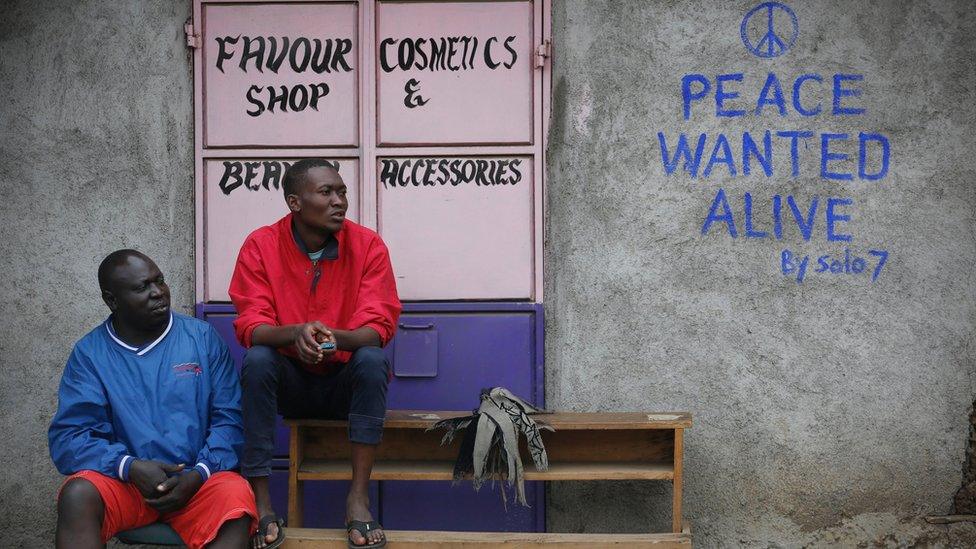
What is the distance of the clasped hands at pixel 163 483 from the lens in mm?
3098

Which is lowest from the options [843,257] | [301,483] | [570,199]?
[301,483]

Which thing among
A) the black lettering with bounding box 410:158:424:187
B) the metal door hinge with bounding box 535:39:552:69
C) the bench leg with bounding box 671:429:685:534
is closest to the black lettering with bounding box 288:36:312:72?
the black lettering with bounding box 410:158:424:187

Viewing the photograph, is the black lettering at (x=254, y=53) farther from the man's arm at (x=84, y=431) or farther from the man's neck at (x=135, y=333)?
the man's arm at (x=84, y=431)

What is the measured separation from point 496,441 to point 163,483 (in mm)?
1231

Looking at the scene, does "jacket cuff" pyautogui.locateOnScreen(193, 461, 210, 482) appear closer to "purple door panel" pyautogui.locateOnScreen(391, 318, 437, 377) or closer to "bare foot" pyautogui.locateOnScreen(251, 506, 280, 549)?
"bare foot" pyautogui.locateOnScreen(251, 506, 280, 549)

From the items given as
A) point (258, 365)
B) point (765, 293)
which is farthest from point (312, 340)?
point (765, 293)

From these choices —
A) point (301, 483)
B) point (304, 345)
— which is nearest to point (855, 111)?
point (304, 345)

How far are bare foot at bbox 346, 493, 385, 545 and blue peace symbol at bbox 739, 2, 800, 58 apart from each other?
253cm

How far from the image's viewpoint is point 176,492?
313 cm

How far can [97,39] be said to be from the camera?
4223 millimetres

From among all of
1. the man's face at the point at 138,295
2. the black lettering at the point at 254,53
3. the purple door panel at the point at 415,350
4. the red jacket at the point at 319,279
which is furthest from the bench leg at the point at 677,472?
the black lettering at the point at 254,53

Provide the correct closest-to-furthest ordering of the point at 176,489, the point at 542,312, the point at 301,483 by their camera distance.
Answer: the point at 176,489 → the point at 301,483 → the point at 542,312

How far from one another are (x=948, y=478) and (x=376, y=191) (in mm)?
2800

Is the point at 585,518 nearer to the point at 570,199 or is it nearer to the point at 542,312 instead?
the point at 542,312
